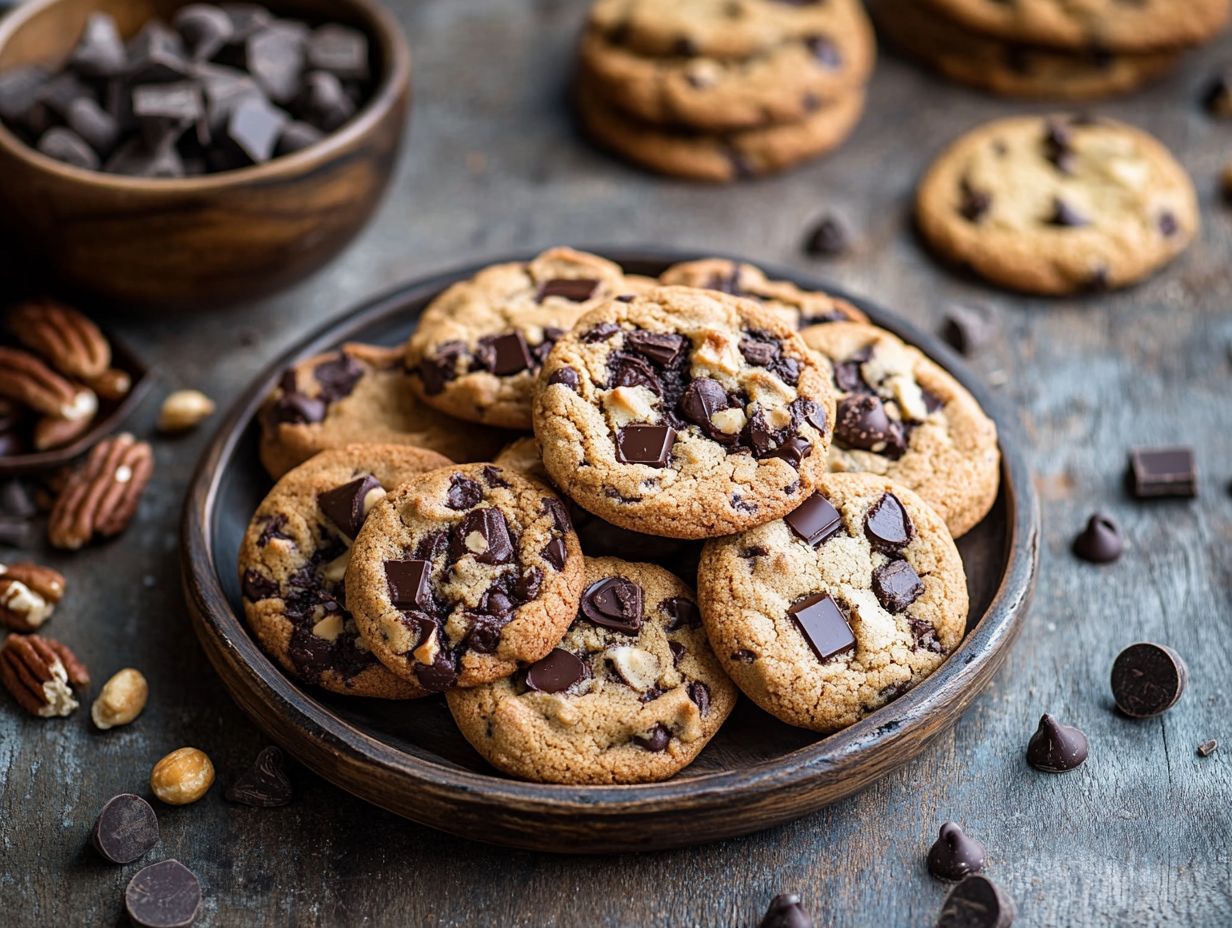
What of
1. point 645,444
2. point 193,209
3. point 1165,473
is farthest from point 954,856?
point 193,209

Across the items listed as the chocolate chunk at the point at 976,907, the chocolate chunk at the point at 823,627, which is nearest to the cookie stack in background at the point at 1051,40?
the chocolate chunk at the point at 823,627

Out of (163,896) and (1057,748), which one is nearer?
(163,896)

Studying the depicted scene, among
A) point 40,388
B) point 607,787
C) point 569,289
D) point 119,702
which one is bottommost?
point 119,702

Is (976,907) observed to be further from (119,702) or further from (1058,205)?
(1058,205)

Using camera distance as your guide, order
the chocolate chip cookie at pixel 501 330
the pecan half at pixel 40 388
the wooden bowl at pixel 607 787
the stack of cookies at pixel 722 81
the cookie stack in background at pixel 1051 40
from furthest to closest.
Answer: the cookie stack in background at pixel 1051 40 → the stack of cookies at pixel 722 81 → the pecan half at pixel 40 388 → the chocolate chip cookie at pixel 501 330 → the wooden bowl at pixel 607 787

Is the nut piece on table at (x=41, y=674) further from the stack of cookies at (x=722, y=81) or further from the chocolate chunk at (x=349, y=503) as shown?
the stack of cookies at (x=722, y=81)

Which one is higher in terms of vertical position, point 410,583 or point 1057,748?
point 410,583
